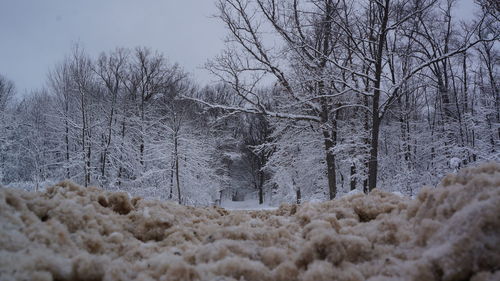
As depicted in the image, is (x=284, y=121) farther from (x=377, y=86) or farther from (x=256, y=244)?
(x=256, y=244)

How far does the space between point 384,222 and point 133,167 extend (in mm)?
22362

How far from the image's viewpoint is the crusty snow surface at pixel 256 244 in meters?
1.35

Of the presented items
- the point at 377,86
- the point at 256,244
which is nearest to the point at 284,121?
the point at 377,86

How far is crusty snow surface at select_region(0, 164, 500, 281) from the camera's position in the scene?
4.42 feet

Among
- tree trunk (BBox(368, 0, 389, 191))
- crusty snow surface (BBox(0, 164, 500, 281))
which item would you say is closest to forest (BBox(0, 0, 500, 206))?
tree trunk (BBox(368, 0, 389, 191))

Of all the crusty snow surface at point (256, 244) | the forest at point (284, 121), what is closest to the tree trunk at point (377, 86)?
the forest at point (284, 121)

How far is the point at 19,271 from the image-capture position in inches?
50.3

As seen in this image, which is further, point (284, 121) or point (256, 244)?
point (284, 121)

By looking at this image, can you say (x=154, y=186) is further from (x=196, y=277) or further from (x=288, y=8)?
(x=196, y=277)

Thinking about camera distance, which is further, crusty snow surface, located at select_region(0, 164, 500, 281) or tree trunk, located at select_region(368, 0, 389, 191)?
tree trunk, located at select_region(368, 0, 389, 191)

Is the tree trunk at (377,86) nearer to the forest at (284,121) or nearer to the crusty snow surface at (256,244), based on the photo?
the forest at (284,121)

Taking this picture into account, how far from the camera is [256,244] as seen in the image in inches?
78.8

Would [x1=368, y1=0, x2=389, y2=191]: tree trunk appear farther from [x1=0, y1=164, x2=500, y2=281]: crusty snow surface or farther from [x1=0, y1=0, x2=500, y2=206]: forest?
[x1=0, y1=164, x2=500, y2=281]: crusty snow surface

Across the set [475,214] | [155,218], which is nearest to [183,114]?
→ [155,218]
